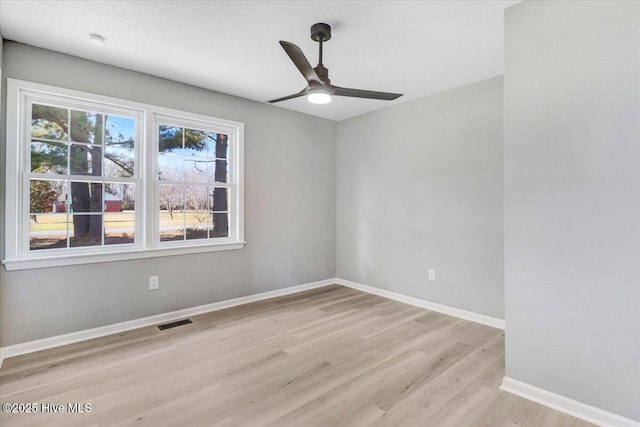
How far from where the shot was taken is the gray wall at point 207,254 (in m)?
2.63

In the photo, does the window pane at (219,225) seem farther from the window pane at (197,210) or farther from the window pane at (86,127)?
the window pane at (86,127)

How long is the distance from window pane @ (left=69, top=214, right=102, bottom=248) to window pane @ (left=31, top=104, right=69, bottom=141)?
0.74 metres

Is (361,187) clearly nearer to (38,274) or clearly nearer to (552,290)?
(552,290)

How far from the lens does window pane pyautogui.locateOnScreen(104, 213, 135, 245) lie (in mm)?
3055

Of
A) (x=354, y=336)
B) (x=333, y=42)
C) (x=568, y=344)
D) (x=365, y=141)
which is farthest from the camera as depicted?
(x=365, y=141)

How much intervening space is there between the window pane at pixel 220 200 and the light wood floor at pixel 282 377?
1307 mm

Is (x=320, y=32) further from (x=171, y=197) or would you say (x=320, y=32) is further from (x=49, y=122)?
(x=49, y=122)

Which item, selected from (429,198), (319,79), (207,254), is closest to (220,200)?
(207,254)

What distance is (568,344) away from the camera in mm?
1877

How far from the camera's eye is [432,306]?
3697 millimetres

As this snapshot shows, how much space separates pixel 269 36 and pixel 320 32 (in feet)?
1.45

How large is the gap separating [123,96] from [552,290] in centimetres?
391

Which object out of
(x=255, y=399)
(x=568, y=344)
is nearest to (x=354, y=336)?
(x=255, y=399)

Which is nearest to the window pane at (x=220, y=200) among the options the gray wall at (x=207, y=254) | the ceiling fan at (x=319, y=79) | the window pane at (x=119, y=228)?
the gray wall at (x=207, y=254)
